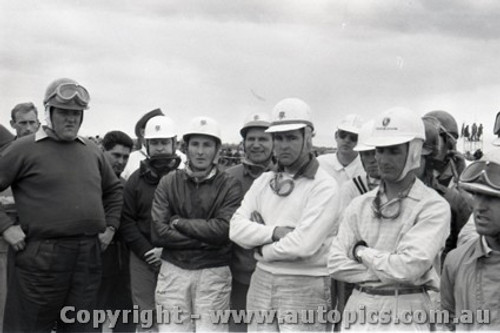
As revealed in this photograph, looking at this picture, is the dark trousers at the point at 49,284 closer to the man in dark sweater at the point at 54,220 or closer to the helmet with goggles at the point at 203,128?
the man in dark sweater at the point at 54,220

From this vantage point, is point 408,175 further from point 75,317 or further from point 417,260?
point 75,317

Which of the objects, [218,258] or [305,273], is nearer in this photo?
[305,273]

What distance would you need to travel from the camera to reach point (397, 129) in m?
4.00

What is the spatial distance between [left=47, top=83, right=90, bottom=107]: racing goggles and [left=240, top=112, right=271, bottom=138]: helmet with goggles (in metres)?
1.51

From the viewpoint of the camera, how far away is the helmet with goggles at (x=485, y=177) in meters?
3.35

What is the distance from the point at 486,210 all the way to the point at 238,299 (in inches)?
109

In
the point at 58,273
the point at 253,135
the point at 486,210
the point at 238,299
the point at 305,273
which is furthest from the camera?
the point at 253,135

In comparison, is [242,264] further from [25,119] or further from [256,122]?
[25,119]

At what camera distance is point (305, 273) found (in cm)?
456

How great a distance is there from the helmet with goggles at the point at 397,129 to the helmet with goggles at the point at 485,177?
1.81 feet

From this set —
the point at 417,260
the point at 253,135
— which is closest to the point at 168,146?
the point at 253,135

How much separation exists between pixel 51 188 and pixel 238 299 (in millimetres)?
1849

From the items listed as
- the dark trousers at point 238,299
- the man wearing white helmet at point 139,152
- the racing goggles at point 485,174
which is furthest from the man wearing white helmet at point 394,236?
the man wearing white helmet at point 139,152

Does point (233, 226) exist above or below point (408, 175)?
below
